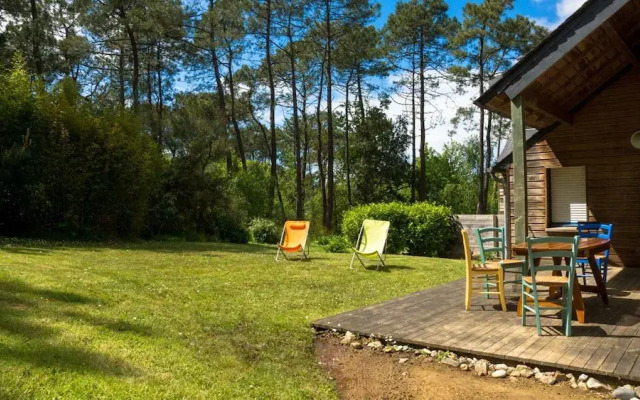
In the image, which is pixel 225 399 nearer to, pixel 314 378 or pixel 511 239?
pixel 314 378

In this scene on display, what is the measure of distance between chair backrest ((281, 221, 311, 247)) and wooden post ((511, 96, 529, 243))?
5293mm

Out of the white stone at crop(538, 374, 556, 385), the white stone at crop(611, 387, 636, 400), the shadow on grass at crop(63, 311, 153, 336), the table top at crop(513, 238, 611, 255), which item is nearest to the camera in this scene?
the white stone at crop(611, 387, 636, 400)

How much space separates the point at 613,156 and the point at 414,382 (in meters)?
7.21

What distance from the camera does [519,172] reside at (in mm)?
5348

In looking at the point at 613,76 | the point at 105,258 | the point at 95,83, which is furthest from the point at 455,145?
the point at 105,258

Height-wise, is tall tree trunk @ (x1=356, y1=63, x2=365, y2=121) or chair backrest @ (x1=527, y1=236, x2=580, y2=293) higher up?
tall tree trunk @ (x1=356, y1=63, x2=365, y2=121)

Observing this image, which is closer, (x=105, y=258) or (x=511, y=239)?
(x=105, y=258)

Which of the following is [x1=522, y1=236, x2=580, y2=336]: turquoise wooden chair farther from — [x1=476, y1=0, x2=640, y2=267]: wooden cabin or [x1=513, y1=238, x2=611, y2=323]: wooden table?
[x1=476, y1=0, x2=640, y2=267]: wooden cabin

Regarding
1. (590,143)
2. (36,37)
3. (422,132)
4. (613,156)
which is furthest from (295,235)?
(422,132)

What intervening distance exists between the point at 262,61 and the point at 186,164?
36.2ft

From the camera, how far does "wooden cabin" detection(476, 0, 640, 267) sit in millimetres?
7148

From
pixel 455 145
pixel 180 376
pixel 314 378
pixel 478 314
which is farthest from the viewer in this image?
pixel 455 145

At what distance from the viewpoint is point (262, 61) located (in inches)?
959

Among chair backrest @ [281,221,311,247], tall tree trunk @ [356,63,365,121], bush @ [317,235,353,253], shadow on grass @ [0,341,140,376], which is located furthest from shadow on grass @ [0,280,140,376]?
tall tree trunk @ [356,63,365,121]
